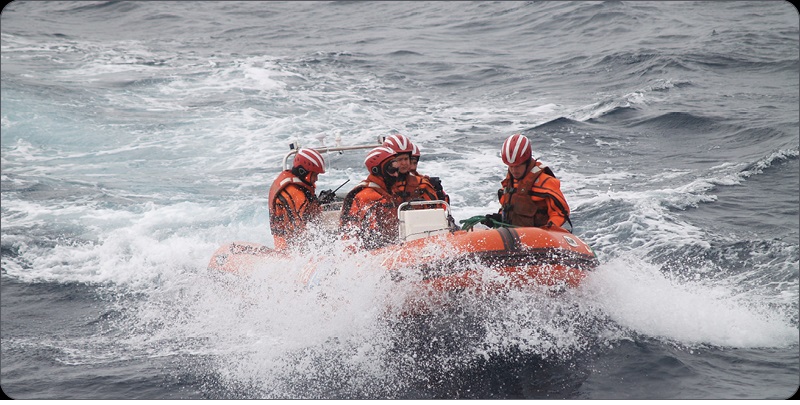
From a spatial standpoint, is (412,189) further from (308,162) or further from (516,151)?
(308,162)

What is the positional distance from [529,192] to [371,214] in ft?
3.79

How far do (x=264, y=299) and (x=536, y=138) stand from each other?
629 centimetres

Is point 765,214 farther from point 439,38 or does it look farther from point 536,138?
point 439,38

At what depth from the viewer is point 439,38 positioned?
63.2 ft

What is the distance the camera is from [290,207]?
6.26m

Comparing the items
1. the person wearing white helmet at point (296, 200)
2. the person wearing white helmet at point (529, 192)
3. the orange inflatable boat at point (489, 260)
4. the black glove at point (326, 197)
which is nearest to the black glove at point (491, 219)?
the person wearing white helmet at point (529, 192)

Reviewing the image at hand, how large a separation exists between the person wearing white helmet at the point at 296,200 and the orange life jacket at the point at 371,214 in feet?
1.88

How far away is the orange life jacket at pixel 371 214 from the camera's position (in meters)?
5.70

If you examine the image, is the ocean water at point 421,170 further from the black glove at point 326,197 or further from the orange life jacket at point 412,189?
the orange life jacket at point 412,189

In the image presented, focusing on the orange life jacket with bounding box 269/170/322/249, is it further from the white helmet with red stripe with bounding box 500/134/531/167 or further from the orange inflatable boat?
the white helmet with red stripe with bounding box 500/134/531/167

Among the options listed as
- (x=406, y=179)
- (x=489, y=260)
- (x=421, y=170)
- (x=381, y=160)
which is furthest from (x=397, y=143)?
(x=421, y=170)

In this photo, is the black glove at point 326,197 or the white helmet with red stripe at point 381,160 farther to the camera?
the black glove at point 326,197

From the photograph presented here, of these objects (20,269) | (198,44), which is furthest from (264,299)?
(198,44)

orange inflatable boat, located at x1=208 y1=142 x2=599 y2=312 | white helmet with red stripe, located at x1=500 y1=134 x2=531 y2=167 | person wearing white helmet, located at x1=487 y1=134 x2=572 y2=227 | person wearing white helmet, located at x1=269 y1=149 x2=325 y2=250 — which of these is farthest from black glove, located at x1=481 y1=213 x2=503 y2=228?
person wearing white helmet, located at x1=269 y1=149 x2=325 y2=250
